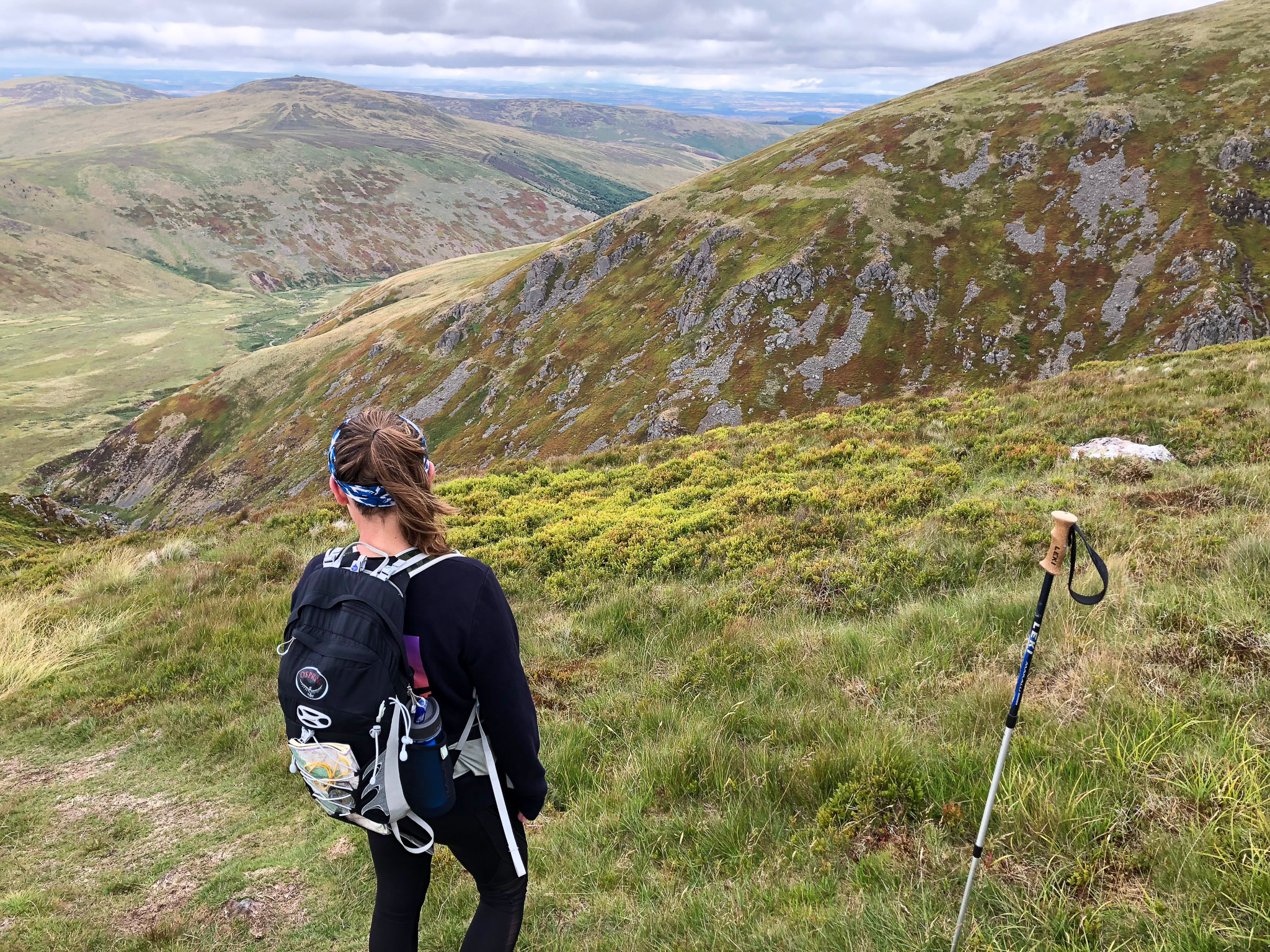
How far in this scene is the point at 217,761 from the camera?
777 centimetres

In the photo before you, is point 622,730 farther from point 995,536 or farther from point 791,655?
point 995,536

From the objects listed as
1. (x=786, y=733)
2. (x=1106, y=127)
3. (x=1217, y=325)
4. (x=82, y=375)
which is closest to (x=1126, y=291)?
(x=1217, y=325)

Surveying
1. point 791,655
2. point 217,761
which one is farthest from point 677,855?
point 217,761

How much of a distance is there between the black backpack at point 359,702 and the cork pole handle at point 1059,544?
3.29 meters

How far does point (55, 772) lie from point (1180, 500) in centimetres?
1572

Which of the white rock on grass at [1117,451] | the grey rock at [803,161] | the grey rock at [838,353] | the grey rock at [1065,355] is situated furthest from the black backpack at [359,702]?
the grey rock at [803,161]

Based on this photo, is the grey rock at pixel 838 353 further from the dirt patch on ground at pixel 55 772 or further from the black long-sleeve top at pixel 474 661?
the black long-sleeve top at pixel 474 661

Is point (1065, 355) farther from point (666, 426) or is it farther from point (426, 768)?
point (426, 768)

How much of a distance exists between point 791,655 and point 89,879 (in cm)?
713

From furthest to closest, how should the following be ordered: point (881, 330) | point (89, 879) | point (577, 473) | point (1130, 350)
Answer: point (881, 330), point (1130, 350), point (577, 473), point (89, 879)

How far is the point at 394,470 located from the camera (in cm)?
343

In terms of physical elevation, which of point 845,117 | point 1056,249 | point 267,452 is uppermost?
point 845,117

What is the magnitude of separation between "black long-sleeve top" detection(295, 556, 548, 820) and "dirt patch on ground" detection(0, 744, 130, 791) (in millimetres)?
7110

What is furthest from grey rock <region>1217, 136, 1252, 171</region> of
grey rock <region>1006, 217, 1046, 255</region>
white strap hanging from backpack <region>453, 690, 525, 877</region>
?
white strap hanging from backpack <region>453, 690, 525, 877</region>
